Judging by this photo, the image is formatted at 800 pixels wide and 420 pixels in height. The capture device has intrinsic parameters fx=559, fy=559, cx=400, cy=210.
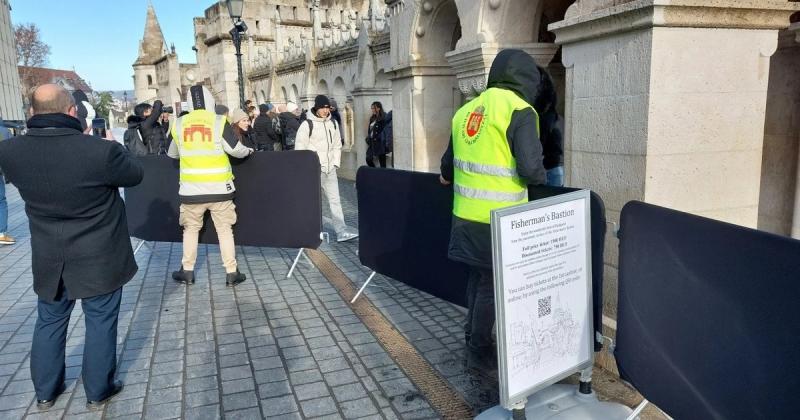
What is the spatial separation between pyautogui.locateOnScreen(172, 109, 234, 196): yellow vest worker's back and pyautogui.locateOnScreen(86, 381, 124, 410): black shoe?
2320 millimetres

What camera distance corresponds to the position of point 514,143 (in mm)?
3086

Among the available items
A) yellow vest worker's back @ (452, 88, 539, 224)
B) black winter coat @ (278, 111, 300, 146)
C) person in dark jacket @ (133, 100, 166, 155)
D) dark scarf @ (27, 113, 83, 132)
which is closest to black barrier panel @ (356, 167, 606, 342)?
yellow vest worker's back @ (452, 88, 539, 224)

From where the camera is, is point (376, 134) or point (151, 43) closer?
point (376, 134)

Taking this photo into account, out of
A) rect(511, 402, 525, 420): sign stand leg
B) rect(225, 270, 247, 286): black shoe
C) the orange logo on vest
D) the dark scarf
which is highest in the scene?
the dark scarf

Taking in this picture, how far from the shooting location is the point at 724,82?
357 centimetres

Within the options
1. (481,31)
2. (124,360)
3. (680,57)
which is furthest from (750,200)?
(124,360)

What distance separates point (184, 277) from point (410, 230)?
2.78 m

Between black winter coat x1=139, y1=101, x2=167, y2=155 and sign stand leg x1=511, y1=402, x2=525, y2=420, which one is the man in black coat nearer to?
sign stand leg x1=511, y1=402, x2=525, y2=420

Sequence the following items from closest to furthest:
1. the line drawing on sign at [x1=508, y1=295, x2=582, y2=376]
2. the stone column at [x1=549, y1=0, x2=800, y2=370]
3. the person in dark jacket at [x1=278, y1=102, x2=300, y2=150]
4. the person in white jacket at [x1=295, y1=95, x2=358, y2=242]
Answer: the line drawing on sign at [x1=508, y1=295, x2=582, y2=376] → the stone column at [x1=549, y1=0, x2=800, y2=370] → the person in white jacket at [x1=295, y1=95, x2=358, y2=242] → the person in dark jacket at [x1=278, y1=102, x2=300, y2=150]

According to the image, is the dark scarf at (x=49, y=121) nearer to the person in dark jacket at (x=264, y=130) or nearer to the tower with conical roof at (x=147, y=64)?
the person in dark jacket at (x=264, y=130)

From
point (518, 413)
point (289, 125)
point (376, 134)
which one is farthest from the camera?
point (289, 125)

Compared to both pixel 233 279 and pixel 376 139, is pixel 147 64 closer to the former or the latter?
pixel 376 139

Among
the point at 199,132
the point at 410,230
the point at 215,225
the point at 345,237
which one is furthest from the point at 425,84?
the point at 410,230

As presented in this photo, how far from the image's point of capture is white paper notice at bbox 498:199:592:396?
262 cm
